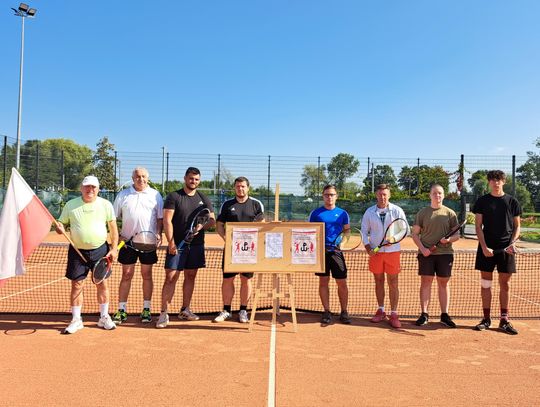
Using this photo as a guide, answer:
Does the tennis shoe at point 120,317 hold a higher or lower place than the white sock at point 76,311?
lower

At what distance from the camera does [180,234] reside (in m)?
5.19

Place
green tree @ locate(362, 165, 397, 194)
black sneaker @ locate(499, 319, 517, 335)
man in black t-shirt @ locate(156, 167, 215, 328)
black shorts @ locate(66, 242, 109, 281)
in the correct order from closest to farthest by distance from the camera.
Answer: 1. black shorts @ locate(66, 242, 109, 281)
2. black sneaker @ locate(499, 319, 517, 335)
3. man in black t-shirt @ locate(156, 167, 215, 328)
4. green tree @ locate(362, 165, 397, 194)

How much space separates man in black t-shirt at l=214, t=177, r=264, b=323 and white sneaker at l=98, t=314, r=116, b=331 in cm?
124

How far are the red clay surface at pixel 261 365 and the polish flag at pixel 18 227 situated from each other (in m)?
0.81

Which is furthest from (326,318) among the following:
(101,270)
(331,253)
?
(101,270)

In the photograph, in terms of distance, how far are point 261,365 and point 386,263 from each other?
2.26 metres

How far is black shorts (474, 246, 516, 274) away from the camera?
16.6 feet

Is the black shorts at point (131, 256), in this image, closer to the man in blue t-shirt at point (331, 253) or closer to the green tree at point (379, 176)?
the man in blue t-shirt at point (331, 253)

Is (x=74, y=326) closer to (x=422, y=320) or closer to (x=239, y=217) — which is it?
(x=239, y=217)

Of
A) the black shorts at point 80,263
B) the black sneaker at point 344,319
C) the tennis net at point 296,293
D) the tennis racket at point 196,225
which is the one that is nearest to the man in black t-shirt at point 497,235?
the tennis net at point 296,293

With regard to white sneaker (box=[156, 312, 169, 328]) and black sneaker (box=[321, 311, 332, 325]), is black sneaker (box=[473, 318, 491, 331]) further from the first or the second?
white sneaker (box=[156, 312, 169, 328])

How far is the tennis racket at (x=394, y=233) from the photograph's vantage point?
525cm

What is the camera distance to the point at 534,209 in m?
21.1

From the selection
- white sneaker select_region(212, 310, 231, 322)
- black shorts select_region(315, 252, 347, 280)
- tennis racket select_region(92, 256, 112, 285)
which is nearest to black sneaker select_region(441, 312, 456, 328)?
black shorts select_region(315, 252, 347, 280)
